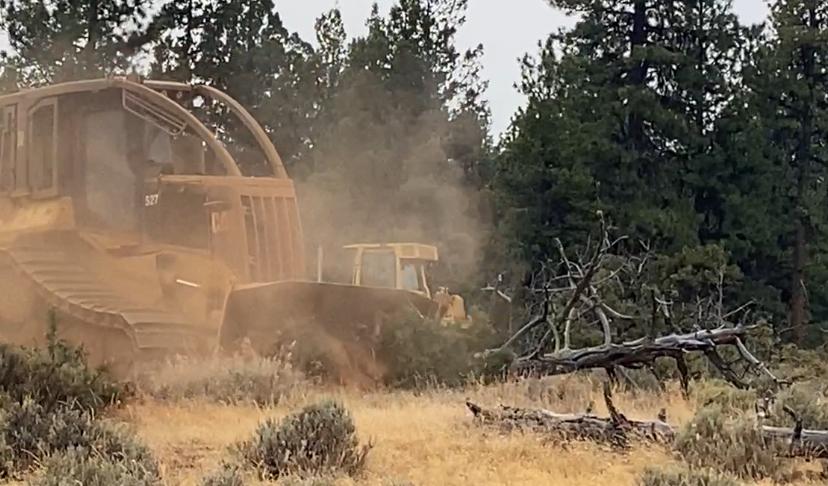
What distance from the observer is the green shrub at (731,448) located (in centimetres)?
738

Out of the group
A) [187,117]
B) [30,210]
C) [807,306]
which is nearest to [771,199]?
[807,306]

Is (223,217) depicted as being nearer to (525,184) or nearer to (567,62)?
(525,184)

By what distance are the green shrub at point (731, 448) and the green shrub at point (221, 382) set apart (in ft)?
16.1

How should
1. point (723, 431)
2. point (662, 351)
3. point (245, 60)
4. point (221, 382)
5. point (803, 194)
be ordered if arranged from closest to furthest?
point (723, 431)
point (662, 351)
point (221, 382)
point (803, 194)
point (245, 60)

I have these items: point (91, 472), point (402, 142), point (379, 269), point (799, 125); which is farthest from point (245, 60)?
point (91, 472)

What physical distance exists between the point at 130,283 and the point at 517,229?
13178 mm

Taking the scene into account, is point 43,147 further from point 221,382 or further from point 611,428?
point 611,428

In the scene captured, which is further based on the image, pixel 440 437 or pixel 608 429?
pixel 440 437

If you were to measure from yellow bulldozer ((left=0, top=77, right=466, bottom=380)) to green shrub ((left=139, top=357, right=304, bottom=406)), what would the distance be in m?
0.92

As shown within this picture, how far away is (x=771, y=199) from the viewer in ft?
85.6

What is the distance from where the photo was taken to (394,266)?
60.7ft

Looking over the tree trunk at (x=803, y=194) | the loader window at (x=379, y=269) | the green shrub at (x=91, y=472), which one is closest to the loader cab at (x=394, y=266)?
the loader window at (x=379, y=269)

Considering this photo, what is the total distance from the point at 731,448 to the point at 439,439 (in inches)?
92.5

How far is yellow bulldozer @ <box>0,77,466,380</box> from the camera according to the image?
1316 centimetres
